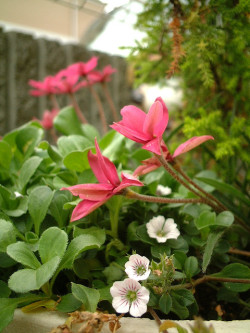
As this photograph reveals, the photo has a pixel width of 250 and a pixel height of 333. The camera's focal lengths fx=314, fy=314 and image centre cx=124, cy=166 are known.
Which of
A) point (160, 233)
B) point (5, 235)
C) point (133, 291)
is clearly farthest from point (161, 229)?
point (5, 235)

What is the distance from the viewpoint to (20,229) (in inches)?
20.6

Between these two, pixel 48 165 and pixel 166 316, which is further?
pixel 48 165

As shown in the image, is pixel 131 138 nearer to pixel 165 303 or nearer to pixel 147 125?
pixel 147 125

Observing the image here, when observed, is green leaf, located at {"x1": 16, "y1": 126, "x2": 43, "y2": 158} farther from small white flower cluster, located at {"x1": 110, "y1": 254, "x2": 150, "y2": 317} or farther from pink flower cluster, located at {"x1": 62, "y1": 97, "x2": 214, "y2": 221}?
small white flower cluster, located at {"x1": 110, "y1": 254, "x2": 150, "y2": 317}

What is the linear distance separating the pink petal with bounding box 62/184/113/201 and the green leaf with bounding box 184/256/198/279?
16cm

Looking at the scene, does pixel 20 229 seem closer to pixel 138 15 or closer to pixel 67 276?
pixel 67 276

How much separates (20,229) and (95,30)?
6.39 feet

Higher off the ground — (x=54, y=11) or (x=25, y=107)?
(x=54, y=11)

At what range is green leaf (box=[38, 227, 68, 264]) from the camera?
400 millimetres

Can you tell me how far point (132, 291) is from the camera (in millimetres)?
396

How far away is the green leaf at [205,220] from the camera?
47cm

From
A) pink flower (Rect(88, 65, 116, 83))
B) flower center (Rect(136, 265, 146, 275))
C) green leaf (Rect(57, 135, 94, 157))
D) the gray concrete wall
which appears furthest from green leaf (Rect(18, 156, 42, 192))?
the gray concrete wall

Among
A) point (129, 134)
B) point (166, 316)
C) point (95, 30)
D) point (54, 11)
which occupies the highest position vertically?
point (54, 11)

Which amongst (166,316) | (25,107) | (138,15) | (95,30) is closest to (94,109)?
(25,107)
